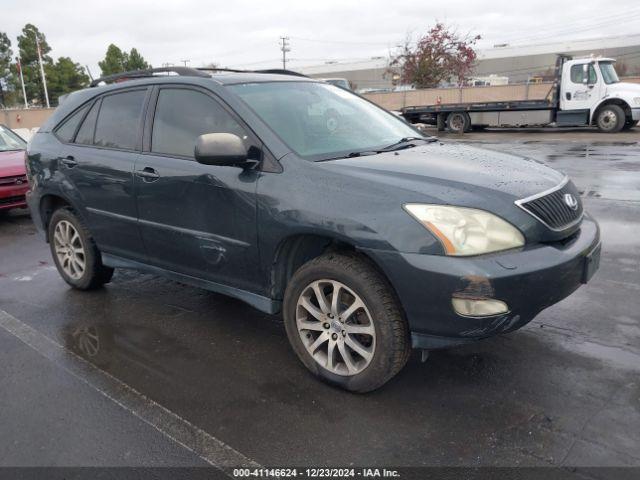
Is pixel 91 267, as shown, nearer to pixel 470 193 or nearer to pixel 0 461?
pixel 0 461

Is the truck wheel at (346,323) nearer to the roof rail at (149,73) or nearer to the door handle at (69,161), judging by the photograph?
the roof rail at (149,73)

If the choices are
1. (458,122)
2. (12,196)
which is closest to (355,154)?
(12,196)

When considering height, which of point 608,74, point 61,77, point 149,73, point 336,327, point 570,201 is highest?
point 61,77

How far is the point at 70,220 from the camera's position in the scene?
4824 mm

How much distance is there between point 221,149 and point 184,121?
82cm

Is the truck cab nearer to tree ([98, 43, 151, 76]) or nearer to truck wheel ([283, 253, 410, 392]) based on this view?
truck wheel ([283, 253, 410, 392])

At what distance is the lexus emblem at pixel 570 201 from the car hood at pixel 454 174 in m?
0.11

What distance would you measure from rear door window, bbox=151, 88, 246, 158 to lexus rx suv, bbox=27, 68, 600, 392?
11mm

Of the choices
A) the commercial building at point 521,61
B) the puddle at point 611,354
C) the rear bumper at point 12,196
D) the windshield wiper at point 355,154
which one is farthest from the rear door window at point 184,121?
the commercial building at point 521,61

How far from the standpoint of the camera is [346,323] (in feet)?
10.2

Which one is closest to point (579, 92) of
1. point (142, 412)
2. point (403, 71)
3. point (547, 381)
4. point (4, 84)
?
point (547, 381)

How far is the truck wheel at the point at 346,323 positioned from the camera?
9.57 feet

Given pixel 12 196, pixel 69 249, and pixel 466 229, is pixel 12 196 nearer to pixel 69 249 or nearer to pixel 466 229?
pixel 69 249

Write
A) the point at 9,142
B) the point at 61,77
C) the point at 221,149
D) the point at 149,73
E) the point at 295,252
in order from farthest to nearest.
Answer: the point at 61,77 < the point at 9,142 < the point at 149,73 < the point at 295,252 < the point at 221,149
